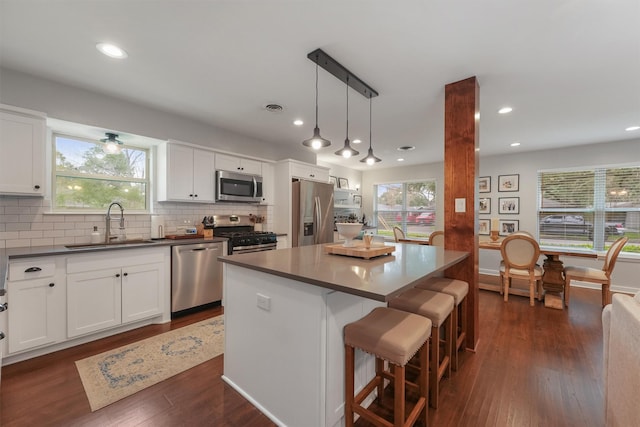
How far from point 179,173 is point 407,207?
5.28 m

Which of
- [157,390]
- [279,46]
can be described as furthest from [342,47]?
[157,390]

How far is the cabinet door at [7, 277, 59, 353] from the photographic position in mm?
2080

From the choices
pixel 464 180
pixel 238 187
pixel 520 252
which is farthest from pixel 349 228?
pixel 520 252

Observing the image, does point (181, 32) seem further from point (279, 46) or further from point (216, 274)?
point (216, 274)

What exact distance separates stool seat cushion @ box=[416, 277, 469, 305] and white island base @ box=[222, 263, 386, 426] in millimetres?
606

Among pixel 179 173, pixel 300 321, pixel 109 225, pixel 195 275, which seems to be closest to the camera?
pixel 300 321

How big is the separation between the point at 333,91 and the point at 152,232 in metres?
2.79

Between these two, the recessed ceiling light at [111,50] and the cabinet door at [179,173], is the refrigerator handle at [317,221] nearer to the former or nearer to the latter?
the cabinet door at [179,173]

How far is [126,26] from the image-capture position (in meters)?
1.77

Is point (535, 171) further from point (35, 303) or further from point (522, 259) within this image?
point (35, 303)

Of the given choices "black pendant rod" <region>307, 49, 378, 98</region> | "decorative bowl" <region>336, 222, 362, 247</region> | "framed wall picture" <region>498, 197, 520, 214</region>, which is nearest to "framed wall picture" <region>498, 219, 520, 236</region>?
"framed wall picture" <region>498, 197, 520, 214</region>

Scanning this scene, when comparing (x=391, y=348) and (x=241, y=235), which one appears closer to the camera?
(x=391, y=348)

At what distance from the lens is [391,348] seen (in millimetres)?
1262

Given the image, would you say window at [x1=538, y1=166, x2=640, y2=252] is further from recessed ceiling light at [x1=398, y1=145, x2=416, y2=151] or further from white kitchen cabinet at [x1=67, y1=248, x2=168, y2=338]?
white kitchen cabinet at [x1=67, y1=248, x2=168, y2=338]
